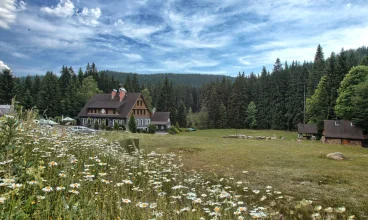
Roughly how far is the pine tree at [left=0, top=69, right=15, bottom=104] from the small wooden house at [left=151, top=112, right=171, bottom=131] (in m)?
31.8

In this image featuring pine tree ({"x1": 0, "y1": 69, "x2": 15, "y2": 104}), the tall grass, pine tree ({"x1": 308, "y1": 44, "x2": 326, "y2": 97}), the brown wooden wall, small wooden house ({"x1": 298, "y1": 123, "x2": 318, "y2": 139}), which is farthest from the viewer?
pine tree ({"x1": 0, "y1": 69, "x2": 15, "y2": 104})

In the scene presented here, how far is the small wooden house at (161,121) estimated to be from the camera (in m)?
58.2

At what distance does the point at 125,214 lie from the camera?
11.1ft

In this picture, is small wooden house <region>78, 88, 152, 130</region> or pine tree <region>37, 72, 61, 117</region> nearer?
small wooden house <region>78, 88, 152, 130</region>

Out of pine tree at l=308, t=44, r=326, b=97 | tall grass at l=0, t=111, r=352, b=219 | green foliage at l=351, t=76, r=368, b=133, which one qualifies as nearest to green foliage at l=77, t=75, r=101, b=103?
pine tree at l=308, t=44, r=326, b=97

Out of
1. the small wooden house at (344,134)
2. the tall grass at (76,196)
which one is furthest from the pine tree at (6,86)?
the small wooden house at (344,134)

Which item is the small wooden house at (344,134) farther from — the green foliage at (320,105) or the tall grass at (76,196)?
the tall grass at (76,196)

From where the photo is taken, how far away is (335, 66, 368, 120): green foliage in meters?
33.3

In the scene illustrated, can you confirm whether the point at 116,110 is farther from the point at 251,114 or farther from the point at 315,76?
the point at 315,76

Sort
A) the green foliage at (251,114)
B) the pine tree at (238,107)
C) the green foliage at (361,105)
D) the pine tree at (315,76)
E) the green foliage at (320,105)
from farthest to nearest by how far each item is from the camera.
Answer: the pine tree at (238,107)
the green foliage at (251,114)
the pine tree at (315,76)
the green foliage at (320,105)
the green foliage at (361,105)

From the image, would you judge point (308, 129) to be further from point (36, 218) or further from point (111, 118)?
point (36, 218)

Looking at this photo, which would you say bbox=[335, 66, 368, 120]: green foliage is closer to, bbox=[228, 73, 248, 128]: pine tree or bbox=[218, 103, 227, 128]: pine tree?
bbox=[228, 73, 248, 128]: pine tree

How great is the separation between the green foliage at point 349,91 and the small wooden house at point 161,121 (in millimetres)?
35758

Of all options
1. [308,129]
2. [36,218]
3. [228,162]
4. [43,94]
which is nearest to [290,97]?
[308,129]
